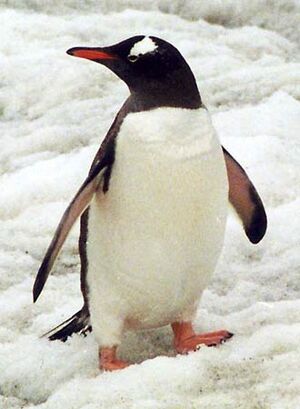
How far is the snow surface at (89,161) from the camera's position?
268 cm

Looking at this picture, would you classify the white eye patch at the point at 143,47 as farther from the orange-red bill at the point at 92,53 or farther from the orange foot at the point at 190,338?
the orange foot at the point at 190,338

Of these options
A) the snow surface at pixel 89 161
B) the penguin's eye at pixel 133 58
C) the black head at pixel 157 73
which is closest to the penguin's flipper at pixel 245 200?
the snow surface at pixel 89 161

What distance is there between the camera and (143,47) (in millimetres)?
2811

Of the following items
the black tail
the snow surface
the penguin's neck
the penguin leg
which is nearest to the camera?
the snow surface

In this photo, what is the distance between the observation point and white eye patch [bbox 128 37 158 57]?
2.80 metres

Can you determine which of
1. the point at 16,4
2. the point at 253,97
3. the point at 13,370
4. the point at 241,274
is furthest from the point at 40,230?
the point at 16,4

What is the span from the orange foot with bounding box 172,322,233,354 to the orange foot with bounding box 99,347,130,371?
0.16 m

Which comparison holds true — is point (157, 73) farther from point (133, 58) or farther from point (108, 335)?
point (108, 335)

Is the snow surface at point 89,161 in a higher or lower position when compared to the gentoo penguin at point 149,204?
lower

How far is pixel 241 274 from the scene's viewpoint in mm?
3600

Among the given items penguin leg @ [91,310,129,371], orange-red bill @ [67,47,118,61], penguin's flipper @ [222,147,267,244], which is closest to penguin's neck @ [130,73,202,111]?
orange-red bill @ [67,47,118,61]

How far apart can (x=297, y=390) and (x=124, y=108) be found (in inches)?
33.8

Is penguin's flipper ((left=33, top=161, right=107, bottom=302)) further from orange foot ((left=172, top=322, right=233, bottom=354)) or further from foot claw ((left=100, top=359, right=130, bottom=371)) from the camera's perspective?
orange foot ((left=172, top=322, right=233, bottom=354))

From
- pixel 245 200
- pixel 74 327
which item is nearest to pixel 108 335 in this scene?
pixel 74 327
